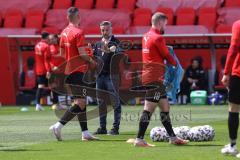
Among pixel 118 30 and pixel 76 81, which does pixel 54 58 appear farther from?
pixel 76 81

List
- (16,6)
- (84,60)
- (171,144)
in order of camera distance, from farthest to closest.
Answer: (16,6) < (84,60) < (171,144)

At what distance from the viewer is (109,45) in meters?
17.8

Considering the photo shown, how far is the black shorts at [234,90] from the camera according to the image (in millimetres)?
12734

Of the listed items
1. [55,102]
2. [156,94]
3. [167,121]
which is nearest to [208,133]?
[167,121]

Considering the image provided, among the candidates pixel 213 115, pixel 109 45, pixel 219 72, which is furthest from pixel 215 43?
pixel 109 45

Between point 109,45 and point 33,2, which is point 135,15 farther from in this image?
point 109,45

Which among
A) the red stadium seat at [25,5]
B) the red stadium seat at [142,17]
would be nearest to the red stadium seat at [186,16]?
the red stadium seat at [142,17]

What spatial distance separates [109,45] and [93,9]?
17995 mm

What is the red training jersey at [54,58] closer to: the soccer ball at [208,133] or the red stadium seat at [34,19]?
the red stadium seat at [34,19]

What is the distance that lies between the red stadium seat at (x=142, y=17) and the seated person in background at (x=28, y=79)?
4604 millimetres

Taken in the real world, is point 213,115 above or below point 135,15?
below

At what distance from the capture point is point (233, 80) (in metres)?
12.8

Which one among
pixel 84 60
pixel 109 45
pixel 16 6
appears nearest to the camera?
pixel 84 60

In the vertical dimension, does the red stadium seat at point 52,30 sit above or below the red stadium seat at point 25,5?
below
